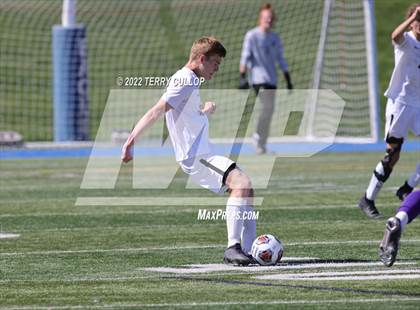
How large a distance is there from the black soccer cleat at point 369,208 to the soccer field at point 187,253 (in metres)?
0.10

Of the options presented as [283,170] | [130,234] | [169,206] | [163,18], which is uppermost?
[130,234]

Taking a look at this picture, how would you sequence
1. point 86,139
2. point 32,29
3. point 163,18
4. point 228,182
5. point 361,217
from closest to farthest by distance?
point 228,182
point 361,217
point 86,139
point 32,29
point 163,18

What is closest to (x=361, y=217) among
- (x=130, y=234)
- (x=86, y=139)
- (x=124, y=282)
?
(x=130, y=234)

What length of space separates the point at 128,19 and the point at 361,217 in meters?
23.5

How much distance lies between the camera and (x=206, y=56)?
9.73 m

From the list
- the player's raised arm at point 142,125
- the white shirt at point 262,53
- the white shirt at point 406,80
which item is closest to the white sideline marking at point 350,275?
the player's raised arm at point 142,125

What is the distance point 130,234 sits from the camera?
11906mm

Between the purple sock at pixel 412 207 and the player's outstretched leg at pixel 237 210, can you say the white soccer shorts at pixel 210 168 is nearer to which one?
the player's outstretched leg at pixel 237 210

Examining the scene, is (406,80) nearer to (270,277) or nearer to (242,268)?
(242,268)

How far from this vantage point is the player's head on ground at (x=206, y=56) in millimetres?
9727

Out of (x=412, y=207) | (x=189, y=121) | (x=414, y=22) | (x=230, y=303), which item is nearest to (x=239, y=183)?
(x=189, y=121)

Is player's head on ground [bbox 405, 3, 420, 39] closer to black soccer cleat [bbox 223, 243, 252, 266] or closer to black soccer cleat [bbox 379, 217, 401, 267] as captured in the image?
black soccer cleat [bbox 223, 243, 252, 266]

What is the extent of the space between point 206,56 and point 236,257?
1.61m

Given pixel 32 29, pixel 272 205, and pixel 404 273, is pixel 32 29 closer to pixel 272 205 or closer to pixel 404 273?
pixel 272 205
